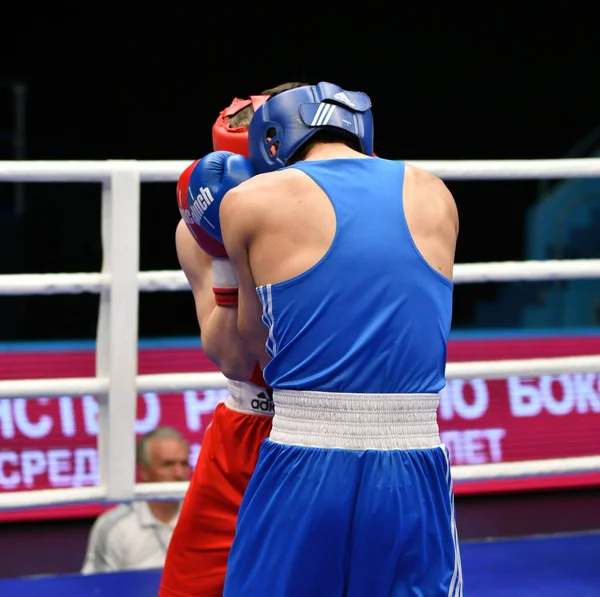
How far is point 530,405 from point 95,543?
2098 millimetres

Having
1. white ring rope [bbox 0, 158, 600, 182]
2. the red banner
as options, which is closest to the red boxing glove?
white ring rope [bbox 0, 158, 600, 182]

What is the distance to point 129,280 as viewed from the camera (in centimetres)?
245

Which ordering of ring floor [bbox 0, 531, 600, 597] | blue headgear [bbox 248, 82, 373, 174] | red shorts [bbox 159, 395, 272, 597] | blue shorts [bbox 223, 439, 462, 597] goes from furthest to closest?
1. ring floor [bbox 0, 531, 600, 597]
2. red shorts [bbox 159, 395, 272, 597]
3. blue headgear [bbox 248, 82, 373, 174]
4. blue shorts [bbox 223, 439, 462, 597]

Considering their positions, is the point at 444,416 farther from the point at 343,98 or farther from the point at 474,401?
the point at 343,98

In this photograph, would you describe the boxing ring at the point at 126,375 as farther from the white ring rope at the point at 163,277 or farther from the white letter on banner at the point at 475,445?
the white letter on banner at the point at 475,445

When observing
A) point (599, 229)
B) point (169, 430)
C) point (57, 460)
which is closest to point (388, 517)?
point (169, 430)

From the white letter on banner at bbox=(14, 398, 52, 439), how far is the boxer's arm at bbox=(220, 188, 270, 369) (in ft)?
7.66

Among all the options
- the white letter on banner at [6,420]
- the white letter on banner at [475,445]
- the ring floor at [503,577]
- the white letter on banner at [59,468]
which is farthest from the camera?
the white letter on banner at [475,445]

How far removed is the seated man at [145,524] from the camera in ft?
10.0

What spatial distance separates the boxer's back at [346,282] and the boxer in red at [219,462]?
31 cm

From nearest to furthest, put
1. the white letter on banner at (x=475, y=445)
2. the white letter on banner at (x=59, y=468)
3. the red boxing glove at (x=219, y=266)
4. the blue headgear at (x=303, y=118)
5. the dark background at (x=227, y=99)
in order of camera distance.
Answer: the blue headgear at (x=303, y=118), the red boxing glove at (x=219, y=266), the white letter on banner at (x=59, y=468), the white letter on banner at (x=475, y=445), the dark background at (x=227, y=99)

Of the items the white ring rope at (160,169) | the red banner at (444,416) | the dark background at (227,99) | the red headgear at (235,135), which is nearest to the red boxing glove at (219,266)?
the red headgear at (235,135)

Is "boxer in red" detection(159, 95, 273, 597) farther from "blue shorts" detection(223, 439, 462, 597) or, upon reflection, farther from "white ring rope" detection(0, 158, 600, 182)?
"white ring rope" detection(0, 158, 600, 182)

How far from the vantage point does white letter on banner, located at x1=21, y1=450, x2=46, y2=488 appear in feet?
12.5
